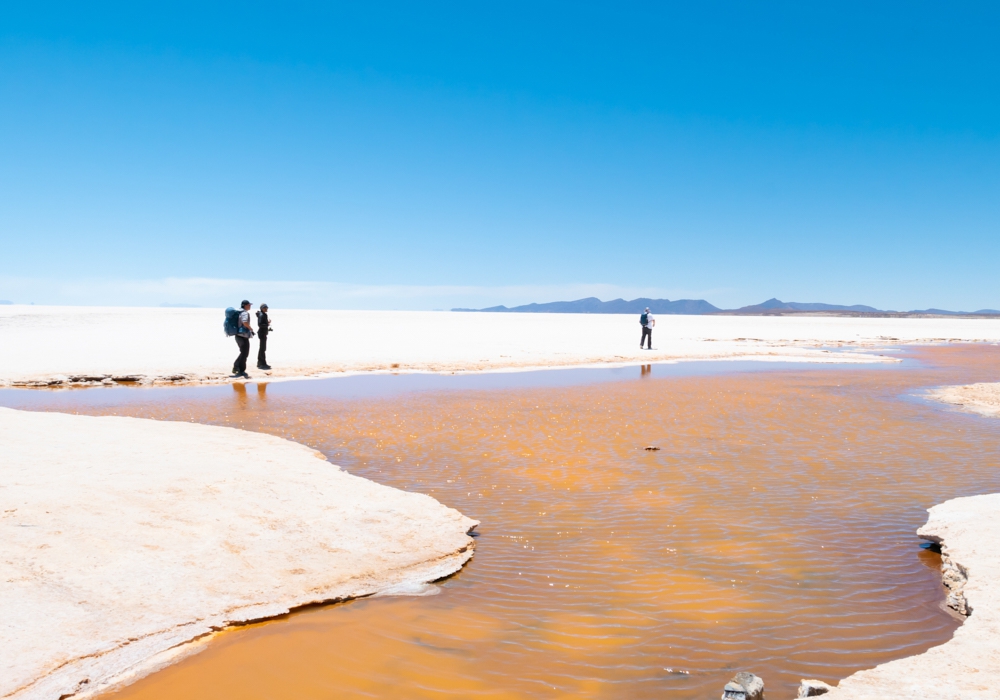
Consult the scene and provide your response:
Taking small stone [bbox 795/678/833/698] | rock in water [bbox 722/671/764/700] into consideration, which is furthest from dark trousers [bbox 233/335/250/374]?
small stone [bbox 795/678/833/698]

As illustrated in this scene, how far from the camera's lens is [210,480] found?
7.71 m

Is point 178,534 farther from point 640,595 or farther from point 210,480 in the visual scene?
point 640,595

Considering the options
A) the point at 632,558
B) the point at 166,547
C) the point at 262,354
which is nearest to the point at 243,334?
the point at 262,354

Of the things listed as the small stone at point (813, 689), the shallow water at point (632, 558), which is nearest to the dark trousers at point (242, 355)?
the shallow water at point (632, 558)

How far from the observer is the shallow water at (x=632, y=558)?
4426 millimetres

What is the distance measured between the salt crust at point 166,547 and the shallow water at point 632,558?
1.06ft

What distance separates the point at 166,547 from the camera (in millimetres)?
5766

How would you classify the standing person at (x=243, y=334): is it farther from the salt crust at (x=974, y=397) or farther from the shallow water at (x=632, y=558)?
the salt crust at (x=974, y=397)

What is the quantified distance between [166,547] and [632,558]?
4.13 meters

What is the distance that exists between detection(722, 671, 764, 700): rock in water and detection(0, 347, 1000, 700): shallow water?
1.06ft

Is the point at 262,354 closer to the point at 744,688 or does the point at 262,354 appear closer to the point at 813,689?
the point at 744,688

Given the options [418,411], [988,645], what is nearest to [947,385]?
[418,411]

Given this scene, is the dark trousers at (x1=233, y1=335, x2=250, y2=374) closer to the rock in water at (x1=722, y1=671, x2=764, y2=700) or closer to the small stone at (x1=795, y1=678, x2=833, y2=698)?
the rock in water at (x1=722, y1=671, x2=764, y2=700)

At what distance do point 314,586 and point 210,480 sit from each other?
2891mm
